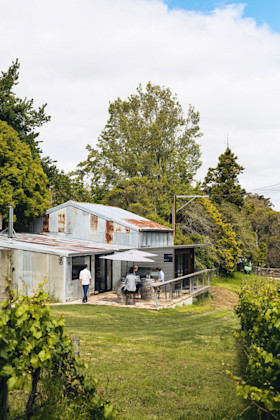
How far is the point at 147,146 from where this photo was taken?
159 ft

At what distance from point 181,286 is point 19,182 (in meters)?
16.5

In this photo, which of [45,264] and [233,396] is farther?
[45,264]

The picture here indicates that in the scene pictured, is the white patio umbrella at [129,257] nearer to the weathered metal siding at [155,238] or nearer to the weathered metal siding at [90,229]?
the weathered metal siding at [90,229]

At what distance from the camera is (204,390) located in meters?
7.21

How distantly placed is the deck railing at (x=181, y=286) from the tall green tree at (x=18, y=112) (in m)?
20.9

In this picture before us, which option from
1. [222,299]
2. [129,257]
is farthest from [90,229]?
[222,299]

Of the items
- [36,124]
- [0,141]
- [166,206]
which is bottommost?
[166,206]

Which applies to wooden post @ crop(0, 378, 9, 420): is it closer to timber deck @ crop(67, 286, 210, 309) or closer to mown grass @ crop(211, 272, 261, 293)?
timber deck @ crop(67, 286, 210, 309)

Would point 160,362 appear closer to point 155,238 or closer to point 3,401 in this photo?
point 3,401

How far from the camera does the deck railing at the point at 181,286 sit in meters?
20.1

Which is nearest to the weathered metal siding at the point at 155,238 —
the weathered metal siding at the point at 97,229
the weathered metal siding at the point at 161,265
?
the weathered metal siding at the point at 97,229

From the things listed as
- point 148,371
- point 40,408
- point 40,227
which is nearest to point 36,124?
point 40,227

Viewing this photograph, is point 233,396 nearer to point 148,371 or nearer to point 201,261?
point 148,371

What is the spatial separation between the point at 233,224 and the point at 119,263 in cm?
2456
